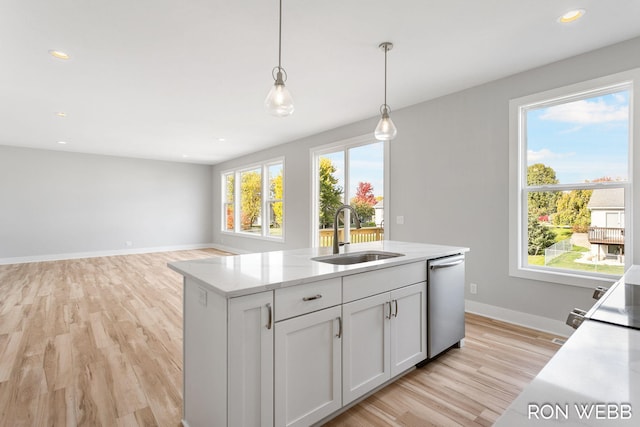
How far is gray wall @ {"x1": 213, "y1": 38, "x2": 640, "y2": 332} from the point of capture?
296cm

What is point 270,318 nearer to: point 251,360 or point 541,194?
point 251,360

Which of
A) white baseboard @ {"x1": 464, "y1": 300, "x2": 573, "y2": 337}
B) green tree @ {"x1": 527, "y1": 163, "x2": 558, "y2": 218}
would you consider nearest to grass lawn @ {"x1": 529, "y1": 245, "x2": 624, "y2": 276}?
green tree @ {"x1": 527, "y1": 163, "x2": 558, "y2": 218}

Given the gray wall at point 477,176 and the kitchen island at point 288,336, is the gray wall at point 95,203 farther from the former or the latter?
the kitchen island at point 288,336

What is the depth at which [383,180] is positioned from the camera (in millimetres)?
4578

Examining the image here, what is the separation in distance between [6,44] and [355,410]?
3.92 meters

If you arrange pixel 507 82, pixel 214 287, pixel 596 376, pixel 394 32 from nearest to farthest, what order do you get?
pixel 596 376 < pixel 214 287 < pixel 394 32 < pixel 507 82

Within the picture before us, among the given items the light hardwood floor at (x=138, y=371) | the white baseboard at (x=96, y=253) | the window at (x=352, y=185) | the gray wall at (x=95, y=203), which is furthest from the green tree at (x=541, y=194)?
the gray wall at (x=95, y=203)

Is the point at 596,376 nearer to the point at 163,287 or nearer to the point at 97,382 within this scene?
the point at 97,382

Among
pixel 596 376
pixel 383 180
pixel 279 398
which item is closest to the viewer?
pixel 596 376

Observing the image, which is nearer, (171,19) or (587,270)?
(171,19)

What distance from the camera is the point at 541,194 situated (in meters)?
3.20

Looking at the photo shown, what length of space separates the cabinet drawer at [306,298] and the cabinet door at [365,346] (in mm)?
133

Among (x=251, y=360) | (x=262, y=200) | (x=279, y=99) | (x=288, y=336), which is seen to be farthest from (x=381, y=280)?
(x=262, y=200)

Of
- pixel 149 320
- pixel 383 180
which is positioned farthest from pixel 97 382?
pixel 383 180
